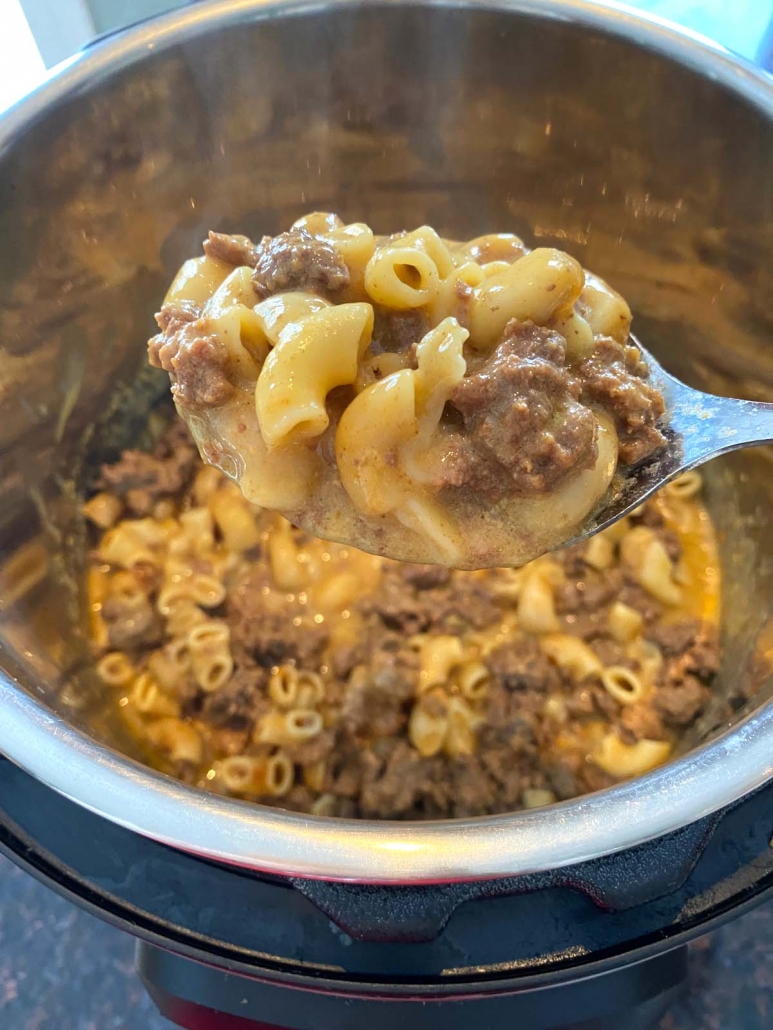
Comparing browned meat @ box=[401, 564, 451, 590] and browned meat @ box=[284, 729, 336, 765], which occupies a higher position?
browned meat @ box=[401, 564, 451, 590]

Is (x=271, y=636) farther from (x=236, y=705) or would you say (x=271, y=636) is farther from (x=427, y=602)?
(x=427, y=602)

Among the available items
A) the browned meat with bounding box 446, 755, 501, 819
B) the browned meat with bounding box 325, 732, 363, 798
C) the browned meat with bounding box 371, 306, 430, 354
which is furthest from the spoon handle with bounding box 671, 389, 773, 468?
the browned meat with bounding box 325, 732, 363, 798

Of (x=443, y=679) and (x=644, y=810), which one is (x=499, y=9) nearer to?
(x=443, y=679)

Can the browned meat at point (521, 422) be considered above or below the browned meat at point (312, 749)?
above

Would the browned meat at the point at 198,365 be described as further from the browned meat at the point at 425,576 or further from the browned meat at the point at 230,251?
the browned meat at the point at 425,576

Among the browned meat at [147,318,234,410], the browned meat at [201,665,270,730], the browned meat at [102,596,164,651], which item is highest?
the browned meat at [147,318,234,410]

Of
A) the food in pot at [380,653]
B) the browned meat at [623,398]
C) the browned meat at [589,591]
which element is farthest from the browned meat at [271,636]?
the browned meat at [623,398]

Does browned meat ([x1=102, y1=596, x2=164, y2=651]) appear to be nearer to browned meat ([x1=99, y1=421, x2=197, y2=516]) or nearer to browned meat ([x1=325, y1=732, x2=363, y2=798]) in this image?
browned meat ([x1=99, y1=421, x2=197, y2=516])
